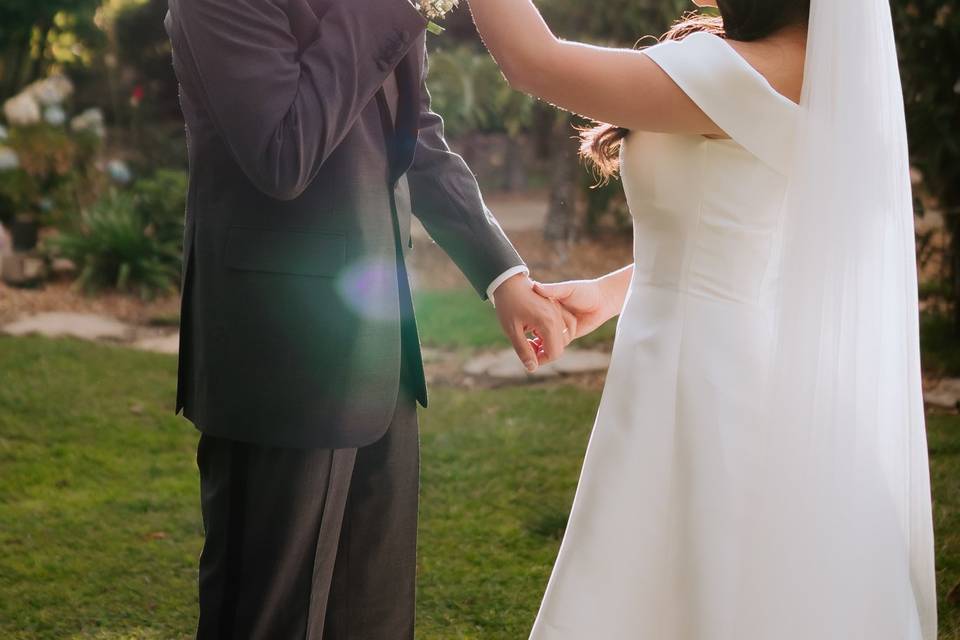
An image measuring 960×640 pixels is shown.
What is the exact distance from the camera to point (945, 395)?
5.49m

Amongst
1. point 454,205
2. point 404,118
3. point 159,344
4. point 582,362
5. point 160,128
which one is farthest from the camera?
point 160,128

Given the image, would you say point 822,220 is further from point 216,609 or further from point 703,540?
point 216,609

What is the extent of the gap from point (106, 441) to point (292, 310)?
340 centimetres

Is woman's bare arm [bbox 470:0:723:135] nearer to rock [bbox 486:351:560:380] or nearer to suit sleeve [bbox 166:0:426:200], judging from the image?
suit sleeve [bbox 166:0:426:200]

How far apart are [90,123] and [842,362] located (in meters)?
7.31

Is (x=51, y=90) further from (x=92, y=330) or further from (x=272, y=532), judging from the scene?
(x=272, y=532)

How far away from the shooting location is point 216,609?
6.78 ft

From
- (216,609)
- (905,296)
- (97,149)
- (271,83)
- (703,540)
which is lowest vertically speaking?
(216,609)

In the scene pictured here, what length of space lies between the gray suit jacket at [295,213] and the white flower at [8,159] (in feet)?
20.8

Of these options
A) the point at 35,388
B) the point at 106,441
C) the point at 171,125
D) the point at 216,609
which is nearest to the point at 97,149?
the point at 171,125

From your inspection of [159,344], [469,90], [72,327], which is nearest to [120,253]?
[72,327]

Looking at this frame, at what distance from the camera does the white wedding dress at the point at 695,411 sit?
6.65 ft

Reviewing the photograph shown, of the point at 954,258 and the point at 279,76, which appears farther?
the point at 954,258

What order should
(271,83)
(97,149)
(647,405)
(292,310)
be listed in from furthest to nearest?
(97,149)
(647,405)
(292,310)
(271,83)
